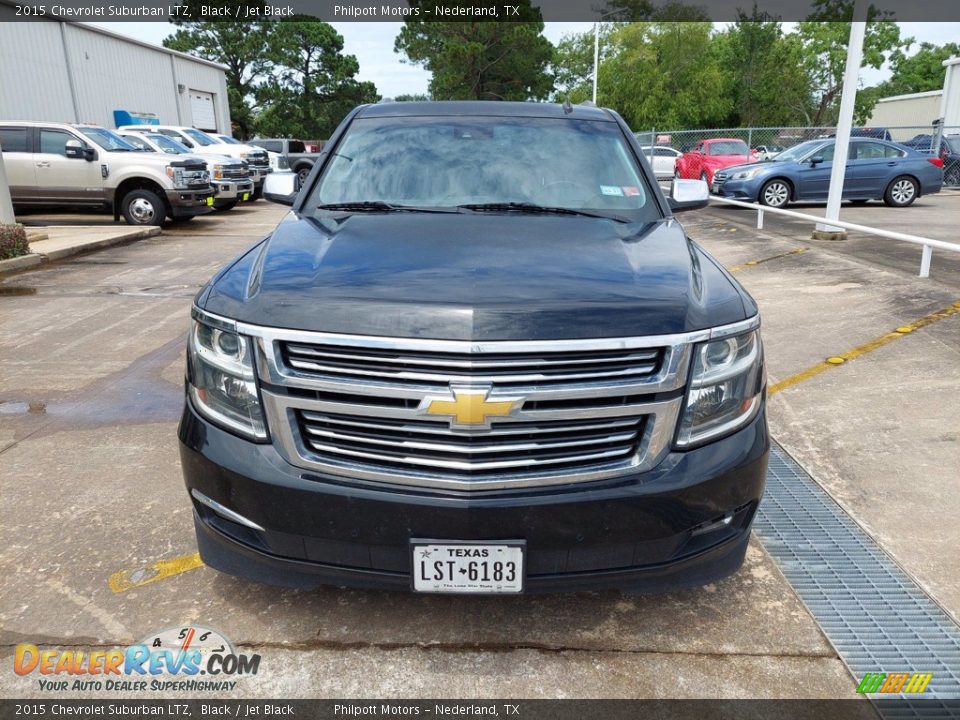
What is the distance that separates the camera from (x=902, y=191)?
1662 cm

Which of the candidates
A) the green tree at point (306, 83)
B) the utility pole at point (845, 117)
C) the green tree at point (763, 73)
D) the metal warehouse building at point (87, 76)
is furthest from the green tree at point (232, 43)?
the utility pole at point (845, 117)

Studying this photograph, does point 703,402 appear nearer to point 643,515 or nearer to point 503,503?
point 643,515

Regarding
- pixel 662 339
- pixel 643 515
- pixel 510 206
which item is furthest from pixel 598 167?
pixel 643 515

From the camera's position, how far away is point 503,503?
2119mm

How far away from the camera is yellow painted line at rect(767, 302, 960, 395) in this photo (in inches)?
198

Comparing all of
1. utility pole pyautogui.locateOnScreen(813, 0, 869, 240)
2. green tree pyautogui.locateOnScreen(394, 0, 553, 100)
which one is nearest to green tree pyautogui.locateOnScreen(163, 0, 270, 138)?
green tree pyautogui.locateOnScreen(394, 0, 553, 100)

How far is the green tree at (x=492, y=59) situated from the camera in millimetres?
47594

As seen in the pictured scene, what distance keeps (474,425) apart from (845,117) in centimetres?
1062

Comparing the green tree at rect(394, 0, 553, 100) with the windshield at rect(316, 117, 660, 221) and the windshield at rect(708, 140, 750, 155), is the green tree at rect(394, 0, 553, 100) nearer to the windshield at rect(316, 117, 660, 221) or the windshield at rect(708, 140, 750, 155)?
the windshield at rect(708, 140, 750, 155)

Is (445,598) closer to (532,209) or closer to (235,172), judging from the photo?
(532,209)

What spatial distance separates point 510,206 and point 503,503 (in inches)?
63.2

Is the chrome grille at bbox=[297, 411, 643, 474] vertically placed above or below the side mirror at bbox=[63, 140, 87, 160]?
below

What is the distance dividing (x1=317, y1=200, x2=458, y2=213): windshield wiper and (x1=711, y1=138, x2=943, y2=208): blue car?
14.1 meters

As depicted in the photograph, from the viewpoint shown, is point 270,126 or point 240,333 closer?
point 240,333
